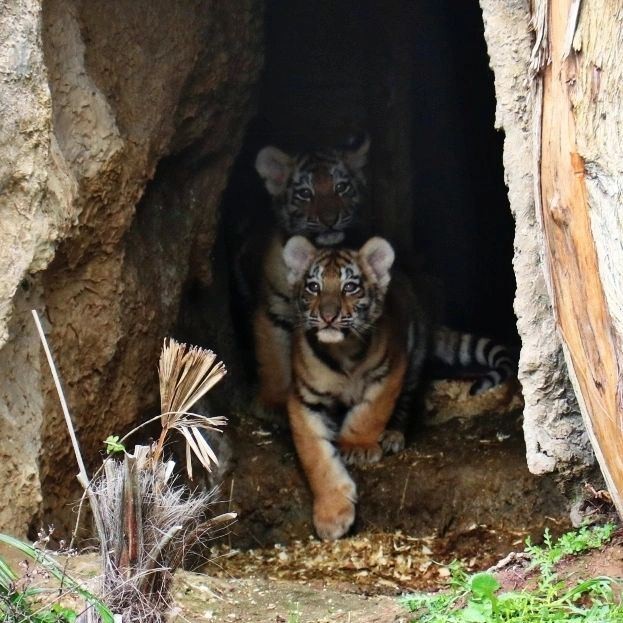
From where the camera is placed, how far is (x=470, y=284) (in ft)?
22.1

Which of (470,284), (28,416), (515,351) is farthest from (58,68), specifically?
(470,284)

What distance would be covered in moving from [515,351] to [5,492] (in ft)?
10.2

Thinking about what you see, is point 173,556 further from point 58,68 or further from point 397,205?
point 397,205

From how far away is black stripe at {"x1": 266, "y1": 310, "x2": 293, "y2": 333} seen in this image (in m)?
5.61

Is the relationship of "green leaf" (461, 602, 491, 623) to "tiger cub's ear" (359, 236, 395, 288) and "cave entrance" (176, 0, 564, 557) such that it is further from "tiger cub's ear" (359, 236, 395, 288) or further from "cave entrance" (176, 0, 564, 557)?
"tiger cub's ear" (359, 236, 395, 288)

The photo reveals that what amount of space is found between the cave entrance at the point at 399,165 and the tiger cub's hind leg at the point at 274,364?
0.44ft

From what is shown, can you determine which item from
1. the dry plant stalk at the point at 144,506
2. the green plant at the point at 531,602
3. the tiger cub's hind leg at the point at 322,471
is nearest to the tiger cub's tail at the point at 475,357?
the tiger cub's hind leg at the point at 322,471

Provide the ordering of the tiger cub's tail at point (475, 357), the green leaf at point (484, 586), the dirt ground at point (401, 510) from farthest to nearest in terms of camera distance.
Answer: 1. the tiger cub's tail at point (475, 357)
2. the dirt ground at point (401, 510)
3. the green leaf at point (484, 586)

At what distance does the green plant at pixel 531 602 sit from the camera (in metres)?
2.97

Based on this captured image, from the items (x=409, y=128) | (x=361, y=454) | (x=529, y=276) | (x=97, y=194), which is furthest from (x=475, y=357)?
(x=97, y=194)

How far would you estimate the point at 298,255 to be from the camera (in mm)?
5316

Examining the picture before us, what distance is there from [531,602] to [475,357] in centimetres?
278

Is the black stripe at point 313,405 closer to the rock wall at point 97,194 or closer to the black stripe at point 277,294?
the black stripe at point 277,294

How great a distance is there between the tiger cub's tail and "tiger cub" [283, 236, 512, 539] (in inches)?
17.4
